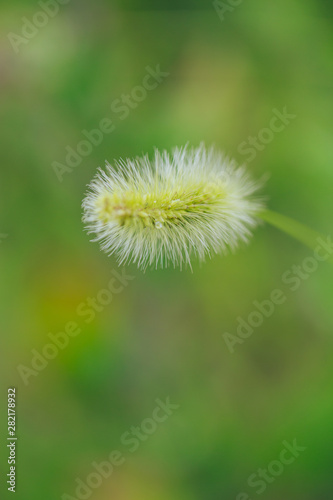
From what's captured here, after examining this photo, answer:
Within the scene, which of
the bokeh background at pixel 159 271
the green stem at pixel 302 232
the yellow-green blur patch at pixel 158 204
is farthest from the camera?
the bokeh background at pixel 159 271

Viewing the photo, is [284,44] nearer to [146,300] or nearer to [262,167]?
[262,167]

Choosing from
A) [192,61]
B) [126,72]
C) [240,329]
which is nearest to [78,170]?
[126,72]

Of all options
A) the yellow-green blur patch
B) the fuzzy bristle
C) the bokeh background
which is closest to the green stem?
the bokeh background

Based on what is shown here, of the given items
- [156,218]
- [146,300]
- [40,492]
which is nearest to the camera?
[156,218]

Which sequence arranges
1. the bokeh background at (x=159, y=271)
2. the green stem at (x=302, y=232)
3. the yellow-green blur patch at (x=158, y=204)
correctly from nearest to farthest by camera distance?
the yellow-green blur patch at (x=158, y=204) → the green stem at (x=302, y=232) → the bokeh background at (x=159, y=271)

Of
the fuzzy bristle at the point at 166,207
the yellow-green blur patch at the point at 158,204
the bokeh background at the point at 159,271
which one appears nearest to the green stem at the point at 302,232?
the bokeh background at the point at 159,271

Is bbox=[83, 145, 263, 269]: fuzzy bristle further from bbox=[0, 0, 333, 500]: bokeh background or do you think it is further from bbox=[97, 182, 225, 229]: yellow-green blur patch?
bbox=[0, 0, 333, 500]: bokeh background

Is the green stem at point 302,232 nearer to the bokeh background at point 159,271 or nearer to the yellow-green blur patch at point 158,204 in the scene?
the bokeh background at point 159,271
